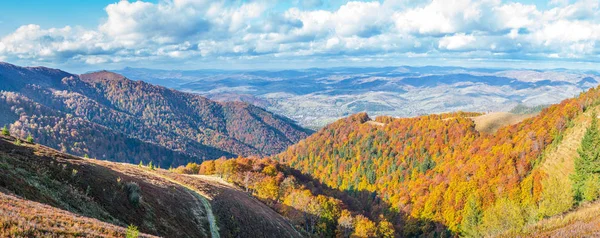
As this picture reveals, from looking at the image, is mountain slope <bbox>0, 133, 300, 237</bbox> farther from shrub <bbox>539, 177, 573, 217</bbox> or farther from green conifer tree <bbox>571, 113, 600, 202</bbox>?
green conifer tree <bbox>571, 113, 600, 202</bbox>

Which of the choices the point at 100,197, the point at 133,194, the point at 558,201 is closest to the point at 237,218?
the point at 133,194

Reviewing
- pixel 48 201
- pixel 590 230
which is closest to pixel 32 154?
pixel 48 201

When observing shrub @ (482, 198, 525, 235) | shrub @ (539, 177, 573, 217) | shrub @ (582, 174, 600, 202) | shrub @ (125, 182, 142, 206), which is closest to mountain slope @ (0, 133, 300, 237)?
shrub @ (125, 182, 142, 206)

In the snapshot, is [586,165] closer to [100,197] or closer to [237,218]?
[237,218]

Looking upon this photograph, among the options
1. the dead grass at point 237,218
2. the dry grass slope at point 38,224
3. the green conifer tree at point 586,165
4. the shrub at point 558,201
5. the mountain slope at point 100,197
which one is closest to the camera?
the dry grass slope at point 38,224

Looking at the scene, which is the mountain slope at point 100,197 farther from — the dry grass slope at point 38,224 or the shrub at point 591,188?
the shrub at point 591,188

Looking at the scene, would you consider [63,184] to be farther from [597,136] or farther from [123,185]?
[597,136]

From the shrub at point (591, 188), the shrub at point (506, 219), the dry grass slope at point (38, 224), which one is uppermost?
the dry grass slope at point (38, 224)

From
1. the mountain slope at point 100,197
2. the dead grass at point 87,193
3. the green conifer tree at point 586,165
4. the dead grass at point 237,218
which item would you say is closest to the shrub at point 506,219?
the green conifer tree at point 586,165
